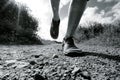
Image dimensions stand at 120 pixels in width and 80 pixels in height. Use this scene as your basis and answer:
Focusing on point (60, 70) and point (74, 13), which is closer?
point (60, 70)

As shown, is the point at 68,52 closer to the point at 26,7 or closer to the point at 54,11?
the point at 54,11

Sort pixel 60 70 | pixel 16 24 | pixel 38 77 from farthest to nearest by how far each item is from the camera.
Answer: pixel 16 24, pixel 60 70, pixel 38 77

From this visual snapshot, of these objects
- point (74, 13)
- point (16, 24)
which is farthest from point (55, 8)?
point (16, 24)

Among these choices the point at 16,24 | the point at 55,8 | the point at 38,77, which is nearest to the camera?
the point at 38,77

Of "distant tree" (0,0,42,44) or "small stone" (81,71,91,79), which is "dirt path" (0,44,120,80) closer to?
"small stone" (81,71,91,79)

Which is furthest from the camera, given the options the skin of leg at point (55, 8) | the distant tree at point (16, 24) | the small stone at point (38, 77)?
the distant tree at point (16, 24)

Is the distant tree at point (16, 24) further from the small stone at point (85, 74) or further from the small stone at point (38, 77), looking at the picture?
the small stone at point (85, 74)

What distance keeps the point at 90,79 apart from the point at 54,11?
5.46 feet

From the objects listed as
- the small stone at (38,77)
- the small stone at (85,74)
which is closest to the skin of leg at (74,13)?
the small stone at (85,74)

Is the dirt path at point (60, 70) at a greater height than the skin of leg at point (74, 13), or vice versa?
the skin of leg at point (74, 13)

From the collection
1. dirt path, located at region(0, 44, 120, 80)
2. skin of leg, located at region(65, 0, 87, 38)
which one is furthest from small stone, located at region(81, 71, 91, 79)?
skin of leg, located at region(65, 0, 87, 38)

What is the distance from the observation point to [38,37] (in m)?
6.78

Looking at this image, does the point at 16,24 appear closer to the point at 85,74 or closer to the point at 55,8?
the point at 55,8

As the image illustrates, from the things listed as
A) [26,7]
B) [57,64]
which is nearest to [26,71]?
[57,64]
